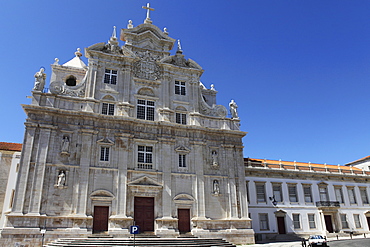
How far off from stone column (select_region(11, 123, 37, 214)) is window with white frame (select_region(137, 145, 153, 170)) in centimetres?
926

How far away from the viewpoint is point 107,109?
29.9 metres

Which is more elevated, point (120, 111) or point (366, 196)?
point (120, 111)

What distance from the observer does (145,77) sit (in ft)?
106

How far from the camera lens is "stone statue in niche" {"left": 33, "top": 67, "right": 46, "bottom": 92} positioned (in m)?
28.3

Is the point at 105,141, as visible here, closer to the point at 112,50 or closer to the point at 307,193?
the point at 112,50

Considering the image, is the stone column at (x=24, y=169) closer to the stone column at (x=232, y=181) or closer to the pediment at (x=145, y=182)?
the pediment at (x=145, y=182)

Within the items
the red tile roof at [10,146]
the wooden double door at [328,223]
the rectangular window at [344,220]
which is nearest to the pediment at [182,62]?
the red tile roof at [10,146]

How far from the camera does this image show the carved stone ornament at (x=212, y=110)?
34.0 m

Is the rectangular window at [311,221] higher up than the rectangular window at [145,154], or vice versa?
the rectangular window at [145,154]

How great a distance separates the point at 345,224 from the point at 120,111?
30.1 meters

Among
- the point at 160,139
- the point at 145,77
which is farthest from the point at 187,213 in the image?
the point at 145,77

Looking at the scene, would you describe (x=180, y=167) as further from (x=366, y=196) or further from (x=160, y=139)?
(x=366, y=196)

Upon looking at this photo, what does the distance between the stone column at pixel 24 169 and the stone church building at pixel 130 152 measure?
0.08 m

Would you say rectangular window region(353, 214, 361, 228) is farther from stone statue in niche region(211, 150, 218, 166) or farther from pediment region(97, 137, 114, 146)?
pediment region(97, 137, 114, 146)
